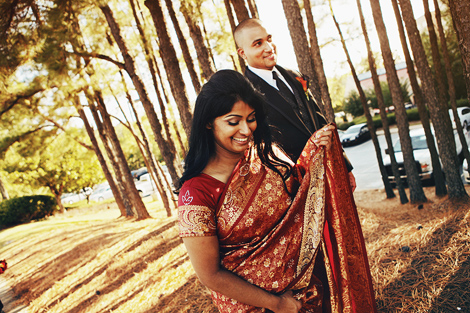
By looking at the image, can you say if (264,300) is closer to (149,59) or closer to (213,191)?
(213,191)

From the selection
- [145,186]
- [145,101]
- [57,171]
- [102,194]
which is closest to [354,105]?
[145,186]

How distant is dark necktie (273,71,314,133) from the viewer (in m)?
2.21

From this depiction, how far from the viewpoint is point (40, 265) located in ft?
28.9

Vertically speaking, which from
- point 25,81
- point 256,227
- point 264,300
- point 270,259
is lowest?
point 264,300

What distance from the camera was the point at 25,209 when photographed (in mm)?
19719

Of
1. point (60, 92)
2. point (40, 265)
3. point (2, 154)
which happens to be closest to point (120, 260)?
point (40, 265)

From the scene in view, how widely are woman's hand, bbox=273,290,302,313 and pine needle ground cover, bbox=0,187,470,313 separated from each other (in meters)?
1.47

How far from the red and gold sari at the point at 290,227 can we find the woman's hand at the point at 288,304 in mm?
37

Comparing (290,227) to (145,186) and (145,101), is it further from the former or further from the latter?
(145,186)

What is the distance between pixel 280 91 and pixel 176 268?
4039mm

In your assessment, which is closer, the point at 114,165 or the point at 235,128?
the point at 235,128

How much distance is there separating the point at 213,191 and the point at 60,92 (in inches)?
384

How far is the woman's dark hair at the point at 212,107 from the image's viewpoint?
1.51 metres

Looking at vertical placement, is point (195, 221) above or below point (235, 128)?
below
